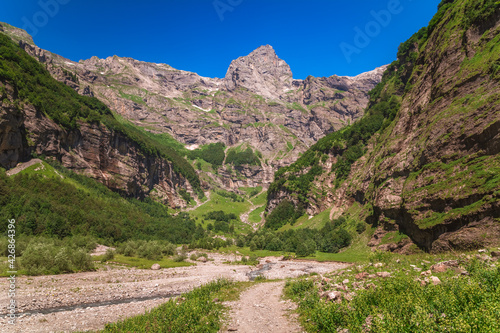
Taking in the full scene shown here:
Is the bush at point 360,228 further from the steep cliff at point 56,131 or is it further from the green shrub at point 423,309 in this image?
the steep cliff at point 56,131

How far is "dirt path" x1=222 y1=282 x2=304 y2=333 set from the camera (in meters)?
16.0

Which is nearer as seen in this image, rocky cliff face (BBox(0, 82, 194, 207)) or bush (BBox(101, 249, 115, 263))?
bush (BBox(101, 249, 115, 263))

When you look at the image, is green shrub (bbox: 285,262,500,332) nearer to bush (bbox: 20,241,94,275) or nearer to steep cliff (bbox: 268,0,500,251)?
steep cliff (bbox: 268,0,500,251)

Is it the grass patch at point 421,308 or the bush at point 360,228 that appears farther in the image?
the bush at point 360,228

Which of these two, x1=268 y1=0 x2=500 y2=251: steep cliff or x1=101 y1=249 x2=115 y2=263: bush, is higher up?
x1=268 y1=0 x2=500 y2=251: steep cliff

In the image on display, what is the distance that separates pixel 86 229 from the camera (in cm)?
8944

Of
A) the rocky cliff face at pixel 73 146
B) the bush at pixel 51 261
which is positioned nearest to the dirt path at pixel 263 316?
the bush at pixel 51 261

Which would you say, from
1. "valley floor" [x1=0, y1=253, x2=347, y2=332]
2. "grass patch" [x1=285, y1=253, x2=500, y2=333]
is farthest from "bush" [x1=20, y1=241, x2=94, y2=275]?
"grass patch" [x1=285, y1=253, x2=500, y2=333]

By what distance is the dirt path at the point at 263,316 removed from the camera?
52.4 feet

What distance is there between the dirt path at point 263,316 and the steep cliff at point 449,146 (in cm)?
2575

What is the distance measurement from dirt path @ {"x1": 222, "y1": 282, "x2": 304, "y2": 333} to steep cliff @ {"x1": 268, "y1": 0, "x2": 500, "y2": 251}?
25745 mm

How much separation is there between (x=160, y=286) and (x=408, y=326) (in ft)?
129

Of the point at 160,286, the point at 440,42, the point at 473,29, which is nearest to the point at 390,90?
the point at 440,42

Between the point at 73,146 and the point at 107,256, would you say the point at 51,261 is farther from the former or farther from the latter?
the point at 73,146
